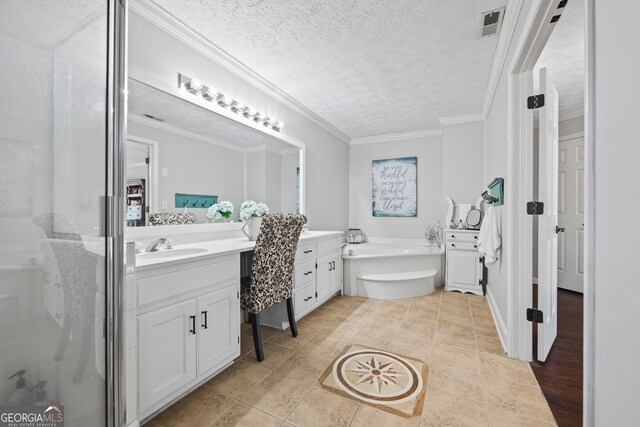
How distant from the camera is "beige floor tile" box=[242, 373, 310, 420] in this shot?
1.48m

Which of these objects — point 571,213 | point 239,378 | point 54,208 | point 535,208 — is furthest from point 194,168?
point 571,213

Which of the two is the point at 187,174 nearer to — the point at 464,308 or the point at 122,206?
the point at 122,206

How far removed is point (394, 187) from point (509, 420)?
3565mm

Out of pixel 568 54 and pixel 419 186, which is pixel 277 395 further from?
pixel 419 186

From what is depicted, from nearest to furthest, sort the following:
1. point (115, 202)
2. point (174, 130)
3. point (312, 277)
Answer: point (115, 202), point (174, 130), point (312, 277)

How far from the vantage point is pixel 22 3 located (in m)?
0.73

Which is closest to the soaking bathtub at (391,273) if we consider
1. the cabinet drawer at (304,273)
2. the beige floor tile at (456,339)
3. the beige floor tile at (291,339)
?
the cabinet drawer at (304,273)

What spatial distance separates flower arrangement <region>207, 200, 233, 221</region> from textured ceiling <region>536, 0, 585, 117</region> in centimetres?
283

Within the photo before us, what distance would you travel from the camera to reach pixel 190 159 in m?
2.14

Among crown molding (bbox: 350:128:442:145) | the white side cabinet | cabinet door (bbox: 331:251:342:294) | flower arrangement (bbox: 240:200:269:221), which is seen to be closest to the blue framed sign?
crown molding (bbox: 350:128:442:145)

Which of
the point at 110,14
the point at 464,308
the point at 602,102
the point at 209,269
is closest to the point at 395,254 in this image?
the point at 464,308

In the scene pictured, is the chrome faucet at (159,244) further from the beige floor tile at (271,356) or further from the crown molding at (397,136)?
the crown molding at (397,136)

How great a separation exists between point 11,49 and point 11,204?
396mm

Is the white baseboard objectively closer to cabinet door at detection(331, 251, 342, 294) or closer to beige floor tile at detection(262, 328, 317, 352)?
beige floor tile at detection(262, 328, 317, 352)
